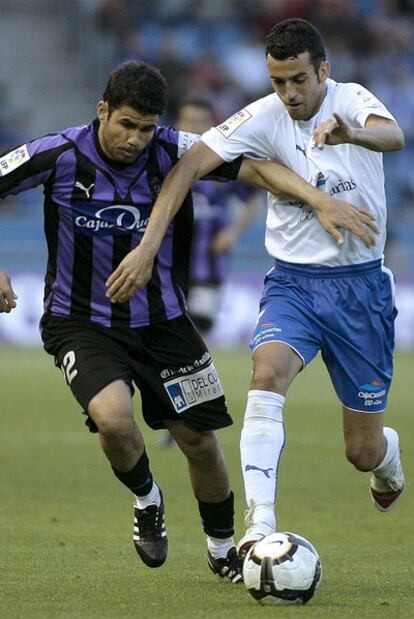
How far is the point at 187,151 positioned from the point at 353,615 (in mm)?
2247

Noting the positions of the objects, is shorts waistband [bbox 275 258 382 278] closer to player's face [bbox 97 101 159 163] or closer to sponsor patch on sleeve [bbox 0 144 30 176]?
player's face [bbox 97 101 159 163]

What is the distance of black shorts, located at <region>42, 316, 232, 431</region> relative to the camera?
5.56m

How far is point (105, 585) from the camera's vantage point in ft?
17.0

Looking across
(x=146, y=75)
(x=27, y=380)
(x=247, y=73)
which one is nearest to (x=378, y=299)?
(x=146, y=75)

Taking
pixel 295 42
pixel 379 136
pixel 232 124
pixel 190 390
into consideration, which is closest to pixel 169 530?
pixel 190 390

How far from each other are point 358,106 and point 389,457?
179 centimetres

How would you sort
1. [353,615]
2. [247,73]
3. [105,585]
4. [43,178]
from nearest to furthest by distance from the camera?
[353,615], [105,585], [43,178], [247,73]

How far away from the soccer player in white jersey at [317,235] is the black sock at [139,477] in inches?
23.9

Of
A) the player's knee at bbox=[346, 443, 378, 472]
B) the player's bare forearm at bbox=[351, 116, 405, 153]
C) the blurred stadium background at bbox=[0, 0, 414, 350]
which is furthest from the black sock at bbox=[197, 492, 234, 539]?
the blurred stadium background at bbox=[0, 0, 414, 350]

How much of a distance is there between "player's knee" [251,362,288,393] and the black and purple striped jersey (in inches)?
21.5

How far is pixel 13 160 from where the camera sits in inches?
219

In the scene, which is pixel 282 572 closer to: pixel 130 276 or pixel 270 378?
pixel 270 378

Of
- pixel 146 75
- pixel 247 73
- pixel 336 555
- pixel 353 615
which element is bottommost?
pixel 247 73

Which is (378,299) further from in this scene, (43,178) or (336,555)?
(43,178)
